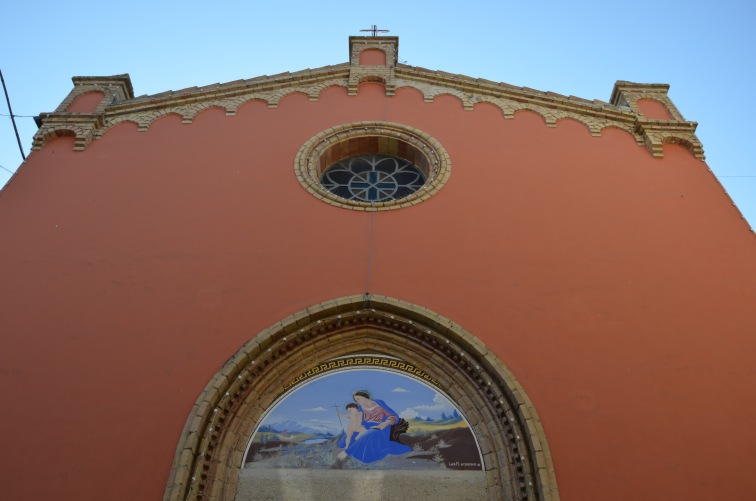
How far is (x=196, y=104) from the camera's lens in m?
10.2

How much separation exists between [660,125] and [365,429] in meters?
6.36

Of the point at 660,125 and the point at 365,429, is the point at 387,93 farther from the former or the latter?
the point at 365,429

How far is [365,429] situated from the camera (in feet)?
21.8

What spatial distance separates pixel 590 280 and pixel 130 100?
295 inches

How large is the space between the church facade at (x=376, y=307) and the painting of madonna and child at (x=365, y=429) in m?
0.02

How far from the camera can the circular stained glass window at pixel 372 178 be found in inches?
364

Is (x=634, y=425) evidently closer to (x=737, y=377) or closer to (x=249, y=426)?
(x=737, y=377)

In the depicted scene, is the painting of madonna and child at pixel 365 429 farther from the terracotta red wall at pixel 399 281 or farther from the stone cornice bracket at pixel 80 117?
the stone cornice bracket at pixel 80 117

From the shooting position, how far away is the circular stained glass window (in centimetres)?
926

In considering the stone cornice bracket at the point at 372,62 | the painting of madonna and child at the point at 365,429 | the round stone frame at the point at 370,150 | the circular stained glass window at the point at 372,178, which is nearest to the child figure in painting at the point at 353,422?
the painting of madonna and child at the point at 365,429

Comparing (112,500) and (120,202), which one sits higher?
(120,202)

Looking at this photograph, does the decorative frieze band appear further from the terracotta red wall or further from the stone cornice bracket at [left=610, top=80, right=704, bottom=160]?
the terracotta red wall

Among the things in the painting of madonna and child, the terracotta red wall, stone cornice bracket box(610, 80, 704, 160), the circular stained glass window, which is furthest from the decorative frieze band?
the painting of madonna and child

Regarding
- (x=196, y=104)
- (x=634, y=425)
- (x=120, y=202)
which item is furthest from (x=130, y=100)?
(x=634, y=425)
